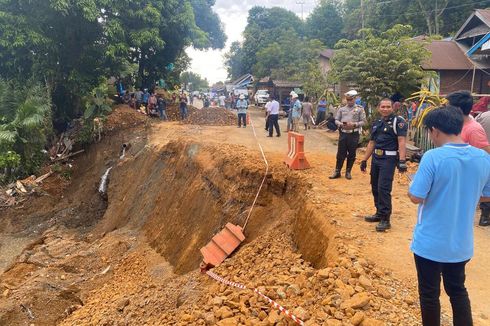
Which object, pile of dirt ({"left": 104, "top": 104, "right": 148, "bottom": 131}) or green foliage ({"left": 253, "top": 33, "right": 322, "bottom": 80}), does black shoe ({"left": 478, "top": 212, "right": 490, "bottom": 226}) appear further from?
green foliage ({"left": 253, "top": 33, "right": 322, "bottom": 80})

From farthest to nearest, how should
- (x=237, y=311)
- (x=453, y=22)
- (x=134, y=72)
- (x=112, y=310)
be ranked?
(x=453, y=22) < (x=134, y=72) < (x=112, y=310) < (x=237, y=311)

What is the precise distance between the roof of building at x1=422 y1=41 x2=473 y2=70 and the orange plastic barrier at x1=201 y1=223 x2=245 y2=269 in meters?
14.8

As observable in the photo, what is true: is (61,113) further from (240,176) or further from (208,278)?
(208,278)

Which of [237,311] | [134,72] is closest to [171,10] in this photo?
[134,72]

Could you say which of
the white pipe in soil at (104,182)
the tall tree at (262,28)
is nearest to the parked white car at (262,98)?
the tall tree at (262,28)

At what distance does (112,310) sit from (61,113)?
14.9m

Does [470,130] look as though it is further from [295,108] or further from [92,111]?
[92,111]

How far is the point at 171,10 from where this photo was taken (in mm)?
21422

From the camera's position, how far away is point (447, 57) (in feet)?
64.3

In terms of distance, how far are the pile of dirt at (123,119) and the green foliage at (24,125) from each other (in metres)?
2.47

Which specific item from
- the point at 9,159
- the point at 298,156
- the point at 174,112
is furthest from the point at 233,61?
the point at 298,156

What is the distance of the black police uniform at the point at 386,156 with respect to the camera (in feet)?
19.0

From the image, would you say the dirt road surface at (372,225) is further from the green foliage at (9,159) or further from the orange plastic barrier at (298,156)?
the green foliage at (9,159)

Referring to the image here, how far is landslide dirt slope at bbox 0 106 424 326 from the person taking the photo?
4203mm
